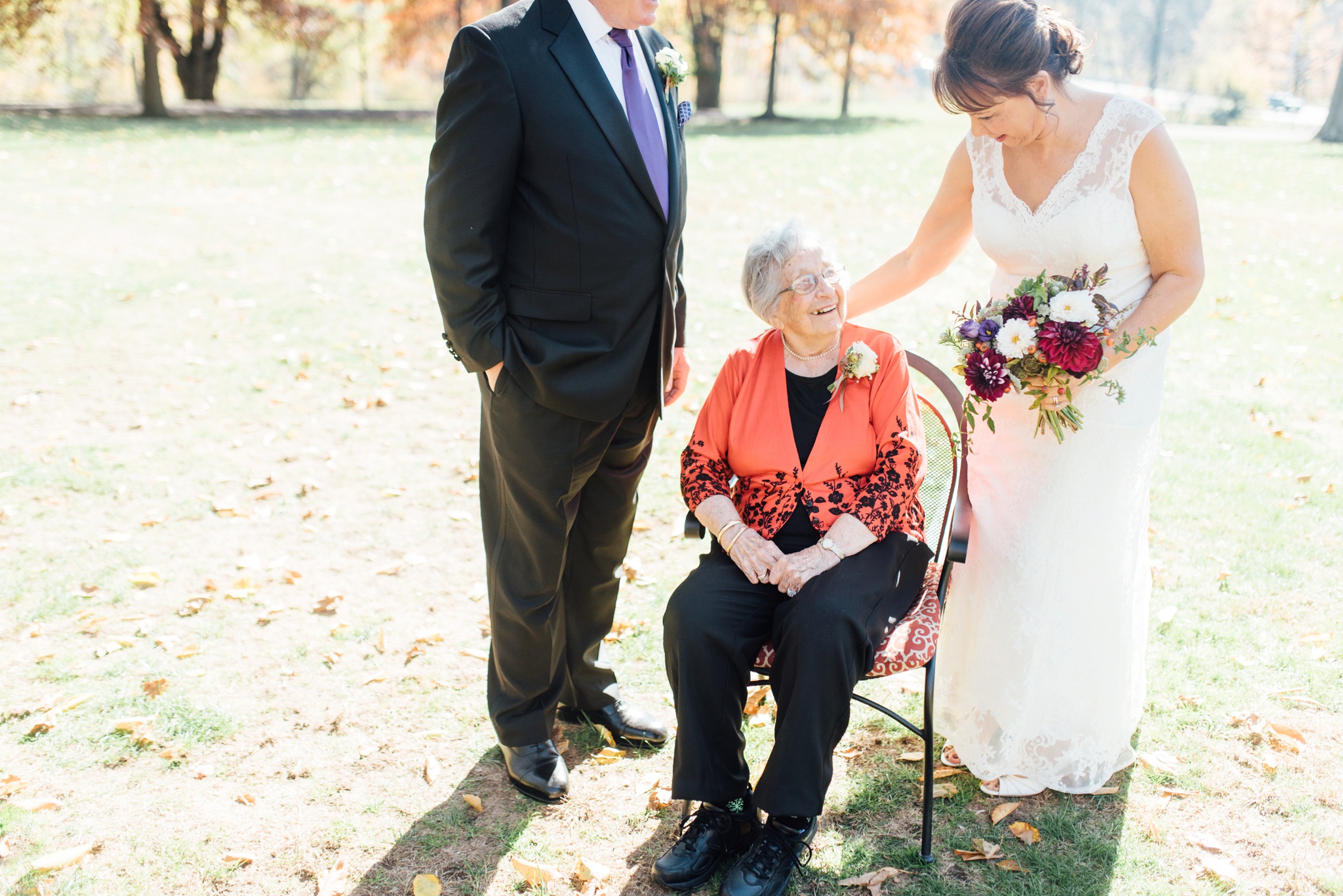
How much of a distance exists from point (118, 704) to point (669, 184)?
9.08 ft

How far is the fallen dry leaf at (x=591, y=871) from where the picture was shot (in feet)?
9.43

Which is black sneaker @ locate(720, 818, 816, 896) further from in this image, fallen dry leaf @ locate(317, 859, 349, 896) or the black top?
fallen dry leaf @ locate(317, 859, 349, 896)

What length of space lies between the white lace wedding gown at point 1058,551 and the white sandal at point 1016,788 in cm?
2

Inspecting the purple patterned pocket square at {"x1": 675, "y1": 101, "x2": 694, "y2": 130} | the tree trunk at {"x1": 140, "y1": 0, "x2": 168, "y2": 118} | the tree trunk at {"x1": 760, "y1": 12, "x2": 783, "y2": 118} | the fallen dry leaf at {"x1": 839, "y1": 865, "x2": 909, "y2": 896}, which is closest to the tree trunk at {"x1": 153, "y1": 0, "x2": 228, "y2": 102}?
the tree trunk at {"x1": 140, "y1": 0, "x2": 168, "y2": 118}

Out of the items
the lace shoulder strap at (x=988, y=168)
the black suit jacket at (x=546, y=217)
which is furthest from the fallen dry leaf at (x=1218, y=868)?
the black suit jacket at (x=546, y=217)

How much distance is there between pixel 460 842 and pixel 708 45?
3066 centimetres

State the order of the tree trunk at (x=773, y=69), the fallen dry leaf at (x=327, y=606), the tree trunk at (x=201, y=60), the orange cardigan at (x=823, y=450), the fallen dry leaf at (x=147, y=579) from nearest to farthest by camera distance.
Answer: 1. the orange cardigan at (x=823, y=450)
2. the fallen dry leaf at (x=327, y=606)
3. the fallen dry leaf at (x=147, y=579)
4. the tree trunk at (x=201, y=60)
5. the tree trunk at (x=773, y=69)

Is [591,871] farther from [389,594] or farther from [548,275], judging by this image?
[389,594]

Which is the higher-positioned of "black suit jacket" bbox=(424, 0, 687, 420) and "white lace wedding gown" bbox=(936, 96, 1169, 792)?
"black suit jacket" bbox=(424, 0, 687, 420)

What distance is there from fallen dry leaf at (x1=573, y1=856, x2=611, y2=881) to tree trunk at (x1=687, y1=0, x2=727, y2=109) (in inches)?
1134

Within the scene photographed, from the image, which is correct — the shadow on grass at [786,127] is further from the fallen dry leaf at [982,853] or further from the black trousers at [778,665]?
the fallen dry leaf at [982,853]

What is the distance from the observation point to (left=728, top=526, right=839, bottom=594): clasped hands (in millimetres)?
2930

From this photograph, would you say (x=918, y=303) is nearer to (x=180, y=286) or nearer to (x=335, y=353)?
(x=335, y=353)

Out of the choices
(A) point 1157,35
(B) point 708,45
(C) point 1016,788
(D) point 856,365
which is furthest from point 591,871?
(A) point 1157,35
